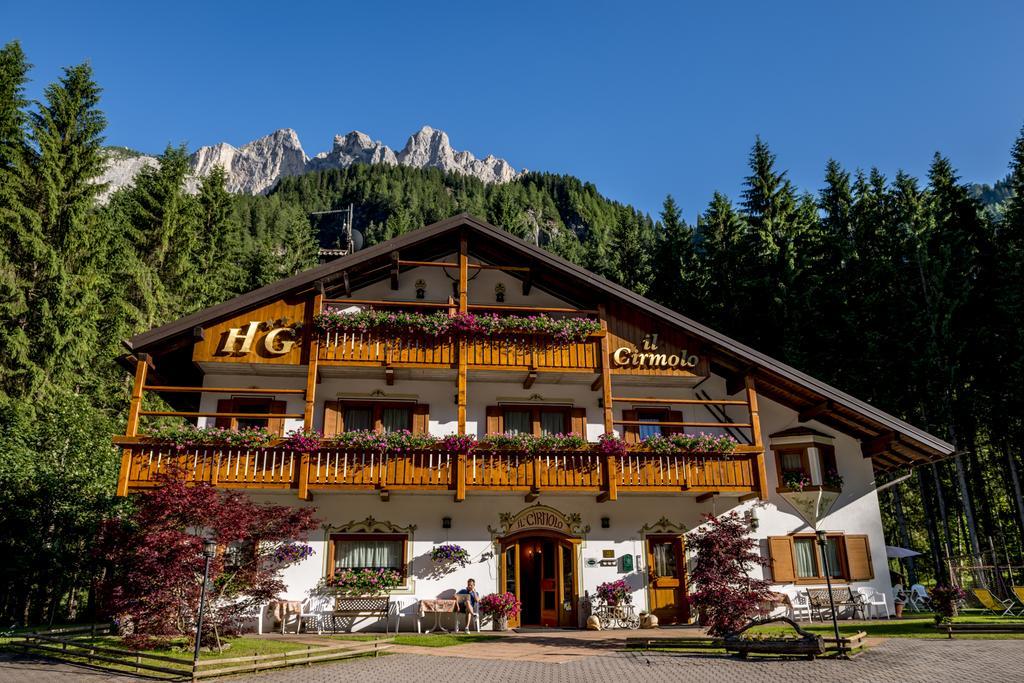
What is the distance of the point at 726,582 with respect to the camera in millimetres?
13281

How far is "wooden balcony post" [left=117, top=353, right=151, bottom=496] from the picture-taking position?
1560cm

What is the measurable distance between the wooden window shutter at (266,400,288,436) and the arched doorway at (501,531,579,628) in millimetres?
6637

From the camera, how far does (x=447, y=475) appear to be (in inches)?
655

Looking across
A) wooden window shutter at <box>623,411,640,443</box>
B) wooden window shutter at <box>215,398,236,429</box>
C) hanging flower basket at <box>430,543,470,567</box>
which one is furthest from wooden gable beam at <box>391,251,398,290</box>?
wooden window shutter at <box>623,411,640,443</box>

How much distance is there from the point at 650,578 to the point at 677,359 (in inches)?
237

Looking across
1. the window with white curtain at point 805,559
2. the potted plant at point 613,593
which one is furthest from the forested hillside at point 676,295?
the potted plant at point 613,593

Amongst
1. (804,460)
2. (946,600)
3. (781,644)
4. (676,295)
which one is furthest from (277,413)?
(676,295)

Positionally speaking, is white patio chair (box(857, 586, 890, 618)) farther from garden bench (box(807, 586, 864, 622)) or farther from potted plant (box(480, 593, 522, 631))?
potted plant (box(480, 593, 522, 631))

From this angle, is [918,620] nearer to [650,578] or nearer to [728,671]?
[650,578]

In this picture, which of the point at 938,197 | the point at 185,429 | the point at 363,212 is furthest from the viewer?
the point at 363,212

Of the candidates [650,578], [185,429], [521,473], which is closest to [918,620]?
[650,578]

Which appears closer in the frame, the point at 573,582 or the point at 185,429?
the point at 185,429

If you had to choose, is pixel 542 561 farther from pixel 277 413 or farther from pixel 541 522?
pixel 277 413

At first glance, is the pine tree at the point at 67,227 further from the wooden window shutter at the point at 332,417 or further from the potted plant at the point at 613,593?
the potted plant at the point at 613,593
